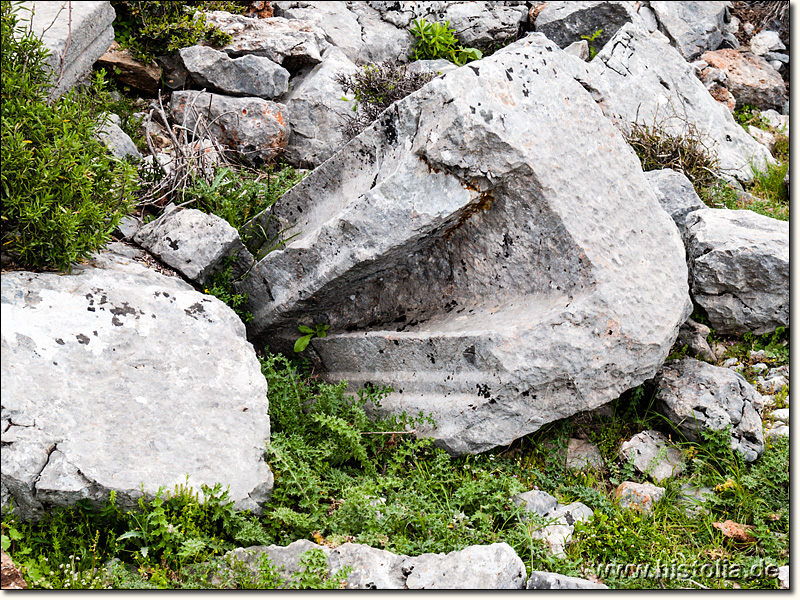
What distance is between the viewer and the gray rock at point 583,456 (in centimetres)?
411

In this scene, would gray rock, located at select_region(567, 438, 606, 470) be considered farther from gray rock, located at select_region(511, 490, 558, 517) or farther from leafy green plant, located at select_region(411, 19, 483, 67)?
leafy green plant, located at select_region(411, 19, 483, 67)

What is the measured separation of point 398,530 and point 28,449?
1700mm

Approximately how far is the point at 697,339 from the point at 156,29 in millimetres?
5317

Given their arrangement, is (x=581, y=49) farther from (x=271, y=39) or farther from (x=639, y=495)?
(x=639, y=495)

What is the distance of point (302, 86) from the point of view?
6.79 metres

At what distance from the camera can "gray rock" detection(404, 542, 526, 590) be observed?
9.55 feet

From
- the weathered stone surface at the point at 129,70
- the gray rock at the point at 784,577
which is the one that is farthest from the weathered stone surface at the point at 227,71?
the gray rock at the point at 784,577

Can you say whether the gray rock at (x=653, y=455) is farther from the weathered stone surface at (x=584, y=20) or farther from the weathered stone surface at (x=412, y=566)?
the weathered stone surface at (x=584, y=20)

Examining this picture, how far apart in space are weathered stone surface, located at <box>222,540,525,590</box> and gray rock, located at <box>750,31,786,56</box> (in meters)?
8.11

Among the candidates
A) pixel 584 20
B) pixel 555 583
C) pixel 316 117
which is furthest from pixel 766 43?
pixel 555 583

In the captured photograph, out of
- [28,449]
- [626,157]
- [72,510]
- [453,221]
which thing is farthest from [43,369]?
[626,157]

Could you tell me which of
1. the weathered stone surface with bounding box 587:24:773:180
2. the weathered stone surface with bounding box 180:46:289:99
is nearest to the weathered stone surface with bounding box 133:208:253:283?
the weathered stone surface with bounding box 180:46:289:99

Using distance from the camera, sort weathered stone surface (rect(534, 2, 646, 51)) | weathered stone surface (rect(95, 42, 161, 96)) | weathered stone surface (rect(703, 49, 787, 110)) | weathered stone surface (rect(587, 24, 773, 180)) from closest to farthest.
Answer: weathered stone surface (rect(95, 42, 161, 96)) → weathered stone surface (rect(587, 24, 773, 180)) → weathered stone surface (rect(534, 2, 646, 51)) → weathered stone surface (rect(703, 49, 787, 110))

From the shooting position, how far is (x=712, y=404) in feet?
13.7
